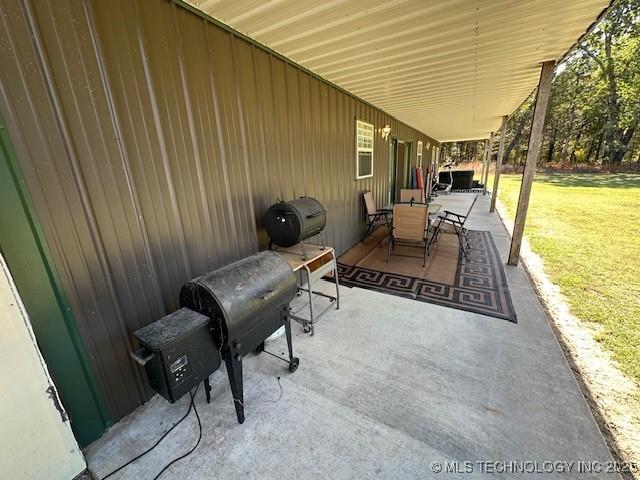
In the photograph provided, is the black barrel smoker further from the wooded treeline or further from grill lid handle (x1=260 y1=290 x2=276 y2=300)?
the wooded treeline

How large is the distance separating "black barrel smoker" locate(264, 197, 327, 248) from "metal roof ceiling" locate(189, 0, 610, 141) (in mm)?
1421

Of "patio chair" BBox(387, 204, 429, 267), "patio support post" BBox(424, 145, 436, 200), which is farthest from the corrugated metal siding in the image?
"patio support post" BBox(424, 145, 436, 200)

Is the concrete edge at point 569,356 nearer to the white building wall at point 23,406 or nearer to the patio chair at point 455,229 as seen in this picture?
the patio chair at point 455,229

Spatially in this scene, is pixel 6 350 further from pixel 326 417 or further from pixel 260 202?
pixel 260 202

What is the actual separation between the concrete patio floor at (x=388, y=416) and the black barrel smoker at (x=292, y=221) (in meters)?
0.95

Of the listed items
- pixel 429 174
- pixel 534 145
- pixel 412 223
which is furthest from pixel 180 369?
pixel 429 174

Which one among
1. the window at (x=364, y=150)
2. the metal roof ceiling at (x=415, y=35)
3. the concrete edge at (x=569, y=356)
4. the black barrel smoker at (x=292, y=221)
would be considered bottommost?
the concrete edge at (x=569, y=356)

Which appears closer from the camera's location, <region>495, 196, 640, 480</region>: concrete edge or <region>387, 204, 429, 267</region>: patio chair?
<region>495, 196, 640, 480</region>: concrete edge

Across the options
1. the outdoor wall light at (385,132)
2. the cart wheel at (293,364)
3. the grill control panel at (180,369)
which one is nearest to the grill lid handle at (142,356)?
the grill control panel at (180,369)

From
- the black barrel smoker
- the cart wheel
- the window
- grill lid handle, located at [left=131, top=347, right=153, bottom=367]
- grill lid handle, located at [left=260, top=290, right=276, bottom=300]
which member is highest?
the window

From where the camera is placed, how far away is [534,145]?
3340mm

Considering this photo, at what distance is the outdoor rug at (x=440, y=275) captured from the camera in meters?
2.84

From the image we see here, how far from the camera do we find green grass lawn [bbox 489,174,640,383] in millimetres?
2254

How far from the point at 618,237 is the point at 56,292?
7548mm
